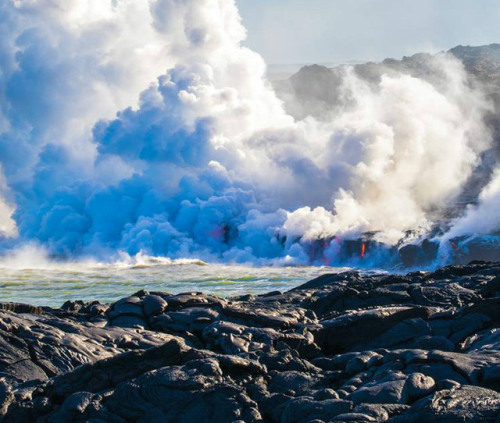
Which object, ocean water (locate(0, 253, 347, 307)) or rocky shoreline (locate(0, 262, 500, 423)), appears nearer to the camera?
rocky shoreline (locate(0, 262, 500, 423))

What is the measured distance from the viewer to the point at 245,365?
1355 centimetres

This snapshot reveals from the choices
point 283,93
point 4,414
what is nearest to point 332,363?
point 4,414

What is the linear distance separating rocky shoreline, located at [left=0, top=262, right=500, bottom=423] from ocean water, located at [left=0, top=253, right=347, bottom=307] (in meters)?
19.7

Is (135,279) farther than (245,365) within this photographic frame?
Yes

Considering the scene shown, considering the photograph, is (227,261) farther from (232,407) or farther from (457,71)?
(457,71)

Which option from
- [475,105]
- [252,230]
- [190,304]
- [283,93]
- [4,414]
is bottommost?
[4,414]

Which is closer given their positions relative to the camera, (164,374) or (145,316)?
(164,374)

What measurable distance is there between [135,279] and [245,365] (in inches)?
1559

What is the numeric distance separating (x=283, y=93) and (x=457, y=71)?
30090mm

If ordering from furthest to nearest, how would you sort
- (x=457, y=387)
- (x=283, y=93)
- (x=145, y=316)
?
(x=283, y=93) < (x=145, y=316) < (x=457, y=387)

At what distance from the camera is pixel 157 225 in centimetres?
7444

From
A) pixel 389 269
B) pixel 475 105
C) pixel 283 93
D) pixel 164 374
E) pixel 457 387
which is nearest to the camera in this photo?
pixel 457 387

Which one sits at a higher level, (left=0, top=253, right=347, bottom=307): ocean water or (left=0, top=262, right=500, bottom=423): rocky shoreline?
(left=0, top=253, right=347, bottom=307): ocean water

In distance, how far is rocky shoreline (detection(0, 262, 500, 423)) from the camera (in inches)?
465
